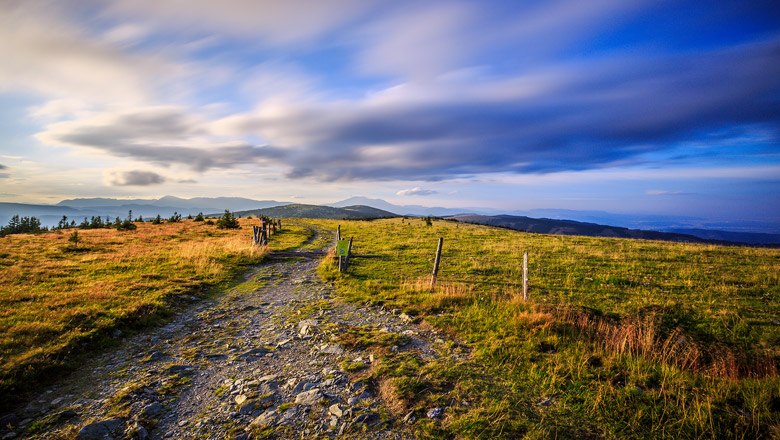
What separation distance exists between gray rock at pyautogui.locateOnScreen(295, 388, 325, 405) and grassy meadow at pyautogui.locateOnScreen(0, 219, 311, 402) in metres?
6.10

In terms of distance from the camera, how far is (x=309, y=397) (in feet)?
21.2

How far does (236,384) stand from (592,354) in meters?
8.42

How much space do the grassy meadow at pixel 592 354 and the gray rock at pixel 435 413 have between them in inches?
4.6

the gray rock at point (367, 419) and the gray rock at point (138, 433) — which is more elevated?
the gray rock at point (367, 419)

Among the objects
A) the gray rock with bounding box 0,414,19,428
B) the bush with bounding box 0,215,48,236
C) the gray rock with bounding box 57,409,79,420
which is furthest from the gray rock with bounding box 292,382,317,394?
the bush with bounding box 0,215,48,236

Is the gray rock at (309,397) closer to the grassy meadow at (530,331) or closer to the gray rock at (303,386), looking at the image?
the gray rock at (303,386)

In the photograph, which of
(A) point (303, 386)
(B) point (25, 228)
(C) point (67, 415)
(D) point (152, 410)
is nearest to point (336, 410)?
(A) point (303, 386)

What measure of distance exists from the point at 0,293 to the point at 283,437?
15075mm

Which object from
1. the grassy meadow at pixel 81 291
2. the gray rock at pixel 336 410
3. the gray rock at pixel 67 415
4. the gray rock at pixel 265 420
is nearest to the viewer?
the gray rock at pixel 265 420

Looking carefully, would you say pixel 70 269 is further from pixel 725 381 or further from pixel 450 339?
pixel 725 381

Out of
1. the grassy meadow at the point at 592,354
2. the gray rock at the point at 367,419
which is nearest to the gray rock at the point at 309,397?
the gray rock at the point at 367,419

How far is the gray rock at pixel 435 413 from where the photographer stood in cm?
575

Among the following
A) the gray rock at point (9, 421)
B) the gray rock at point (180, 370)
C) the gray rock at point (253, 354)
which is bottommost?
the gray rock at point (9, 421)

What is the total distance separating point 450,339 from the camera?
919 cm
